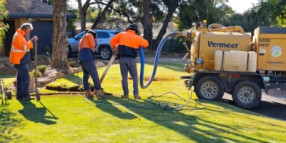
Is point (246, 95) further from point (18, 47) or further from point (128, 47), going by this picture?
point (18, 47)

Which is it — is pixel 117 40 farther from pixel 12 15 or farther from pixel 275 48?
pixel 12 15

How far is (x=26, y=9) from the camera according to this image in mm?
24969

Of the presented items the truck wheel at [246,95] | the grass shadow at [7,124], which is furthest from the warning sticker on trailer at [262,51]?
the grass shadow at [7,124]

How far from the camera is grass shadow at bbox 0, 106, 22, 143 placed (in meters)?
7.09

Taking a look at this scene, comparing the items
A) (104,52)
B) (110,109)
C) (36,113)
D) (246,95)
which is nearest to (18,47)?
(36,113)

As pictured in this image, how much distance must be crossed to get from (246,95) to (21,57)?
5973 millimetres

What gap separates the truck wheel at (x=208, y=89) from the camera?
11828mm

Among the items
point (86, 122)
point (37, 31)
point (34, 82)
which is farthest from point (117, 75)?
point (37, 31)

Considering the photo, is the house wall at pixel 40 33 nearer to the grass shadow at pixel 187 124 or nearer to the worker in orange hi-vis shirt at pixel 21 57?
the worker in orange hi-vis shirt at pixel 21 57

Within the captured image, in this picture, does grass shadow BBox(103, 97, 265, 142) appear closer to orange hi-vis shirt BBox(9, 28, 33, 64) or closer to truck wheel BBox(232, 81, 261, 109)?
Result: orange hi-vis shirt BBox(9, 28, 33, 64)

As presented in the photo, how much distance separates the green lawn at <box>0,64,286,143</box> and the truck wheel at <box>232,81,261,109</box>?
0.87 meters

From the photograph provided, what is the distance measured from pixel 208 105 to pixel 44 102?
398cm

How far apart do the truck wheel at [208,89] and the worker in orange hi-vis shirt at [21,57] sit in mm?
4507

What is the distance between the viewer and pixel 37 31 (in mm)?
27047
